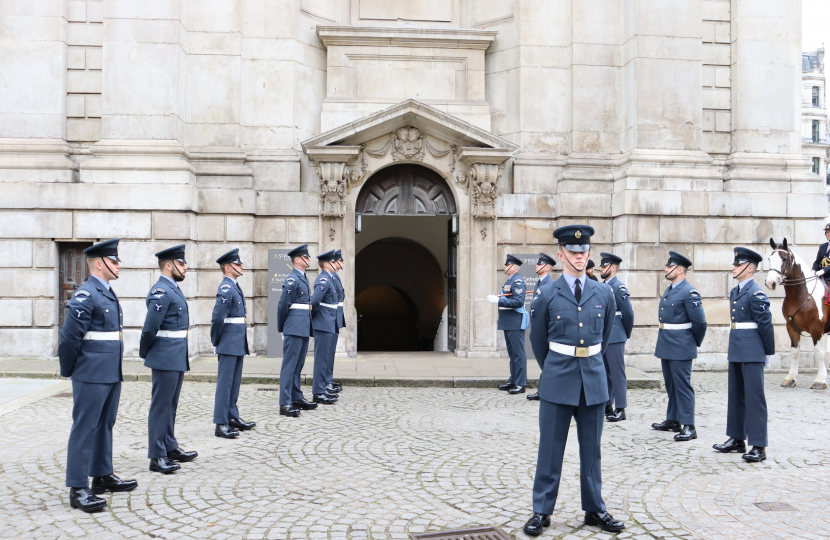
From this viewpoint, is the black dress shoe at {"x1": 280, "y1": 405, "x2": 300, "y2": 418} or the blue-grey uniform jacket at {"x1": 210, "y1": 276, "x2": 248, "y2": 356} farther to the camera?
the black dress shoe at {"x1": 280, "y1": 405, "x2": 300, "y2": 418}

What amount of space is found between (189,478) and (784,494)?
5018mm

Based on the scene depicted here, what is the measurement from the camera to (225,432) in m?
7.22

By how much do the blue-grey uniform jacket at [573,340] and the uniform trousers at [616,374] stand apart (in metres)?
3.72

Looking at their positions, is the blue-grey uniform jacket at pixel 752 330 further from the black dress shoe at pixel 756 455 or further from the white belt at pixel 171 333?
the white belt at pixel 171 333

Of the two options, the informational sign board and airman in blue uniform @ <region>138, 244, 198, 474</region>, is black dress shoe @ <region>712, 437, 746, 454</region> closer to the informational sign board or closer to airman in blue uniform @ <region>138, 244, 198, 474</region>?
airman in blue uniform @ <region>138, 244, 198, 474</region>

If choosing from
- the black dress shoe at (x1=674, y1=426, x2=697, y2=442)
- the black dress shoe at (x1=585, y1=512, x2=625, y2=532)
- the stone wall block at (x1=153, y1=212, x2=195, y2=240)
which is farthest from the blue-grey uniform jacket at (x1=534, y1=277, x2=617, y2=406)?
the stone wall block at (x1=153, y1=212, x2=195, y2=240)

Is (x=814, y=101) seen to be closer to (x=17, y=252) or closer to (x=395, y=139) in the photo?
(x=395, y=139)

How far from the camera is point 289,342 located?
29.1 feet

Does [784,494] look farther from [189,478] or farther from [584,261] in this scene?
[189,478]

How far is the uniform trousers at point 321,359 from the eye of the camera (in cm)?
941

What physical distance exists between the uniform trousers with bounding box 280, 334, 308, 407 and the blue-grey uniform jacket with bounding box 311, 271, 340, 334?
2.00 feet


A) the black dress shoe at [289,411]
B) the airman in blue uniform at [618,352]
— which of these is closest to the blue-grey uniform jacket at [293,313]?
the black dress shoe at [289,411]

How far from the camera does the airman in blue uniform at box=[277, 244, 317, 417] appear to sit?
870 cm

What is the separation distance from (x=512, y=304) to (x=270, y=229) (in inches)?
219
